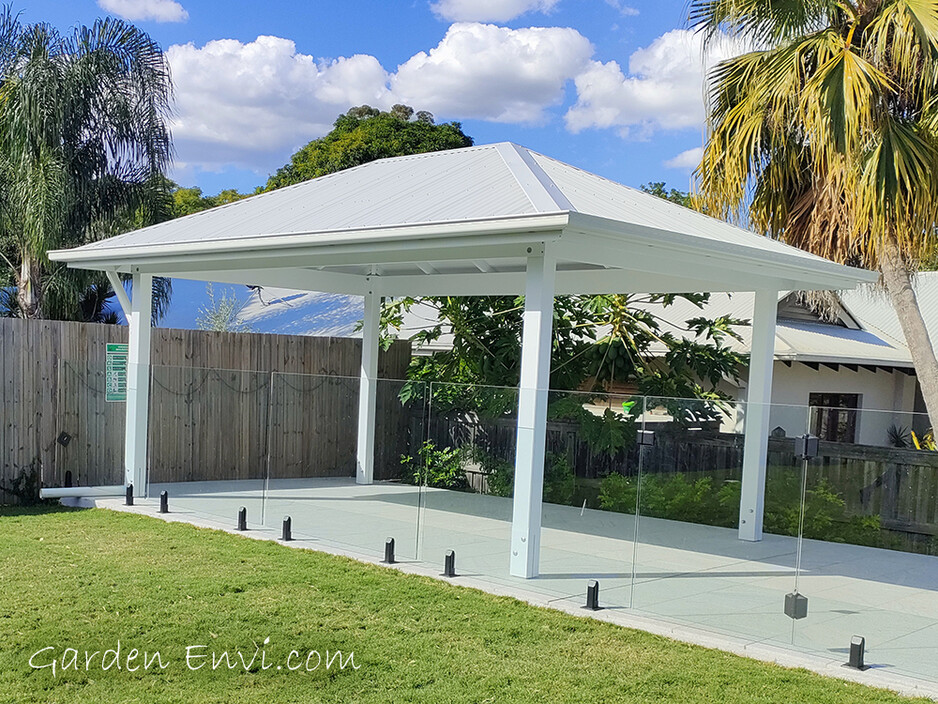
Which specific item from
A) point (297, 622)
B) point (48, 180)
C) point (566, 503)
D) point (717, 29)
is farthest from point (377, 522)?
point (48, 180)

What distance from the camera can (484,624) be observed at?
731 centimetres

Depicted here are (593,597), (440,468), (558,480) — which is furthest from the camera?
(440,468)

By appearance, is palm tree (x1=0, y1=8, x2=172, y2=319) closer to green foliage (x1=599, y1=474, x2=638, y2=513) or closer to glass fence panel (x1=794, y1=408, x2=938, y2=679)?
green foliage (x1=599, y1=474, x2=638, y2=513)

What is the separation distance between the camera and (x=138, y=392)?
1234cm

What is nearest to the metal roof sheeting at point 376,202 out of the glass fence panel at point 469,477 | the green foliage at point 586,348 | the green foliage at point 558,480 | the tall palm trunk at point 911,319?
the glass fence panel at point 469,477

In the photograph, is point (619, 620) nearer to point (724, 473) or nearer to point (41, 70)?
point (724, 473)

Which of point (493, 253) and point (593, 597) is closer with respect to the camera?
point (593, 597)

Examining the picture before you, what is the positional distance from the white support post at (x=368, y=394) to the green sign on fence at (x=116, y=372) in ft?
10.5

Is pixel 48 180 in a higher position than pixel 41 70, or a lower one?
lower

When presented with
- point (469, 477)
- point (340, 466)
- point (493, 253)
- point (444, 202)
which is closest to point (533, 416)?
point (469, 477)

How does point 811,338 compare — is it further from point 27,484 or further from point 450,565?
point 27,484

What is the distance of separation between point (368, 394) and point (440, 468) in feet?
5.73

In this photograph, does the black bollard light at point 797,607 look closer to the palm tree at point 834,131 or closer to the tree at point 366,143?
the palm tree at point 834,131

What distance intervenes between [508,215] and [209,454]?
7.49 m
